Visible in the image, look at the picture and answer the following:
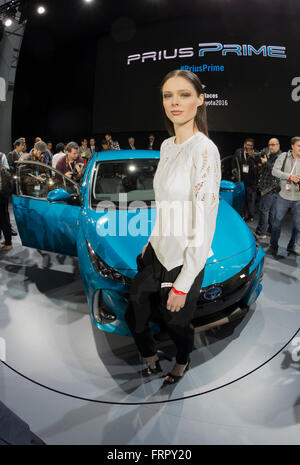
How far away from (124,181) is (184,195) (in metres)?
1.80

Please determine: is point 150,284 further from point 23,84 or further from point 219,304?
point 23,84

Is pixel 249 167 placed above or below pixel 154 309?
above

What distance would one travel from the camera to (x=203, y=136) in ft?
4.40

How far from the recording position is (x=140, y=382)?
2004mm

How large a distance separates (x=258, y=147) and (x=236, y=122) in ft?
4.61

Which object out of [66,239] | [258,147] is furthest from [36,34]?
[66,239]

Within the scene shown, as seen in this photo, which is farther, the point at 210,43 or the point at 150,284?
the point at 210,43

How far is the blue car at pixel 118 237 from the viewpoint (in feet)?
6.56

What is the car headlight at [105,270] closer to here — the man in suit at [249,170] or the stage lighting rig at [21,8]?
the man in suit at [249,170]

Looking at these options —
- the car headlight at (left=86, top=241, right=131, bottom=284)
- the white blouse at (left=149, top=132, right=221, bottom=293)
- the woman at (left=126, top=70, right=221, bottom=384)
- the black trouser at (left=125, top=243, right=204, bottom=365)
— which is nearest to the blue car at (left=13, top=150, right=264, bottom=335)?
the car headlight at (left=86, top=241, right=131, bottom=284)

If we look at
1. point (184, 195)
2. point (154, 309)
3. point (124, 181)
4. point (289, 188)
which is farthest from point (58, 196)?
point (289, 188)

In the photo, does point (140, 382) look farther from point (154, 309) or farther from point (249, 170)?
point (249, 170)

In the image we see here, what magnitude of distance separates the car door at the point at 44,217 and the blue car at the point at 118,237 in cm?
1

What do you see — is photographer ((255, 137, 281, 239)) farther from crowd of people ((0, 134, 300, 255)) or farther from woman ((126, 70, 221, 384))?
woman ((126, 70, 221, 384))
